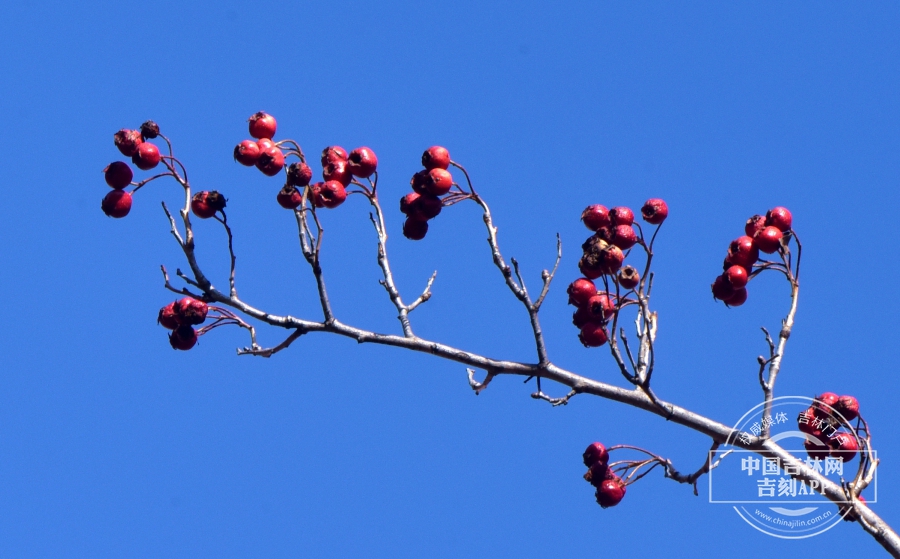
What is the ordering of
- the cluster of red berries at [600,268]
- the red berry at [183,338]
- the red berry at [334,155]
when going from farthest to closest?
the red berry at [334,155], the red berry at [183,338], the cluster of red berries at [600,268]

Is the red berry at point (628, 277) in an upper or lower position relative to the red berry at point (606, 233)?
lower

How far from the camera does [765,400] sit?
5242 mm

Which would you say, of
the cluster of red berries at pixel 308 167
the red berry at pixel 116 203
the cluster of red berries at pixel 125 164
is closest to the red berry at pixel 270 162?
the cluster of red berries at pixel 308 167

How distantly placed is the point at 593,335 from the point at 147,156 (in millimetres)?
3134

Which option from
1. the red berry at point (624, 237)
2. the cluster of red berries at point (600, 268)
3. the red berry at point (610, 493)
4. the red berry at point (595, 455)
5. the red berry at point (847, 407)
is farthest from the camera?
the red berry at point (595, 455)

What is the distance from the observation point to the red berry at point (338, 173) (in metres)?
6.06

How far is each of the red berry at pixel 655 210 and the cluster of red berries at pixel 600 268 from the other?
14.1 inches

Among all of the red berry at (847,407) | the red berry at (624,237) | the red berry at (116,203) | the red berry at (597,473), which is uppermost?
the red berry at (116,203)

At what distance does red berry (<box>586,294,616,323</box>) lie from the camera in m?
5.58

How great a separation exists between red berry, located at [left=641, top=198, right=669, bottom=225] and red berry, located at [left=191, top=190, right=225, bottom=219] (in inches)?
107

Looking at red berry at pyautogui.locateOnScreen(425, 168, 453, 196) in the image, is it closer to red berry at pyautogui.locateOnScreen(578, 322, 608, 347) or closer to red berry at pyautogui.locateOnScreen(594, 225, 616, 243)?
red berry at pyautogui.locateOnScreen(594, 225, 616, 243)

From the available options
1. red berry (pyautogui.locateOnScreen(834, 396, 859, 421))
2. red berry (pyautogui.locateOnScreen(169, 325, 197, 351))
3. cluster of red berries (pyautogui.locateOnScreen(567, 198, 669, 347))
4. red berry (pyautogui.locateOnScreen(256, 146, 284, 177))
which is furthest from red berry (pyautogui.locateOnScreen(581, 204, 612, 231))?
red berry (pyautogui.locateOnScreen(169, 325, 197, 351))

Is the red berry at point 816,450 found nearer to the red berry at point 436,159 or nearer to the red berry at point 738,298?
the red berry at point 738,298

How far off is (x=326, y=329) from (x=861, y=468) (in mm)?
3035
